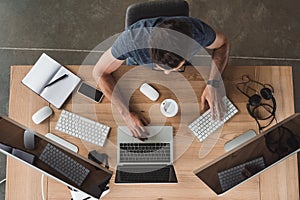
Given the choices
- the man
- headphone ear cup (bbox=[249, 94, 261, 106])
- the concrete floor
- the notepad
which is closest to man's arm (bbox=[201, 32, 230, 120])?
the man

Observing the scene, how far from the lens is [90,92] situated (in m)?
1.83

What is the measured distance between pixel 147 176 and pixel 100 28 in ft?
3.77

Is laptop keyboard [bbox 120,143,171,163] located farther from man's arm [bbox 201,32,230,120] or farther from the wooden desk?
man's arm [bbox 201,32,230,120]

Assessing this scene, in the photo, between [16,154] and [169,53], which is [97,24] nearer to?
[169,53]

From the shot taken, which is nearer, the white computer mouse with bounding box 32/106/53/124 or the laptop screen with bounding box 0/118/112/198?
the laptop screen with bounding box 0/118/112/198

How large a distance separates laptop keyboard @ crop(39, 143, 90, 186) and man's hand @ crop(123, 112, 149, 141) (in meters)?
0.37

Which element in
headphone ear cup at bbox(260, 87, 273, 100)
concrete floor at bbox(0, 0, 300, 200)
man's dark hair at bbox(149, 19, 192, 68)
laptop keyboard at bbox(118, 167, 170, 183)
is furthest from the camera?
concrete floor at bbox(0, 0, 300, 200)

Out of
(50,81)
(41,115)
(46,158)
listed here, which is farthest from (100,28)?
(46,158)

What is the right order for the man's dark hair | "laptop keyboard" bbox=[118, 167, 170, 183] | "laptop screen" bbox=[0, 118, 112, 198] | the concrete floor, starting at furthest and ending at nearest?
the concrete floor
"laptop keyboard" bbox=[118, 167, 170, 183]
the man's dark hair
"laptop screen" bbox=[0, 118, 112, 198]

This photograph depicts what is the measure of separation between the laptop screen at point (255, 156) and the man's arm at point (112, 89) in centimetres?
39

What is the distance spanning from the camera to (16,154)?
142 cm

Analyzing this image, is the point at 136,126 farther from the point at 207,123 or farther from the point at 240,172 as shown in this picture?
the point at 240,172

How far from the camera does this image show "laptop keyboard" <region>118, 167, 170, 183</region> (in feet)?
5.67

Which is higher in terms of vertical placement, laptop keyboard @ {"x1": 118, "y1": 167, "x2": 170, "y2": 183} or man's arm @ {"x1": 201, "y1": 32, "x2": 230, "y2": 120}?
man's arm @ {"x1": 201, "y1": 32, "x2": 230, "y2": 120}
